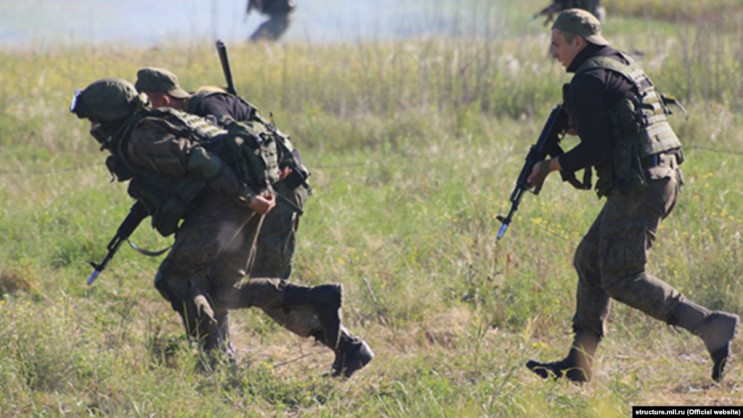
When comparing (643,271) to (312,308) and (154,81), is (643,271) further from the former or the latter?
(154,81)

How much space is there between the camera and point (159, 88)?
4789mm

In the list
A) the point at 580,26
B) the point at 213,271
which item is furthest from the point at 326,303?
the point at 580,26

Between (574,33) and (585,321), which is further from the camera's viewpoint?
(585,321)

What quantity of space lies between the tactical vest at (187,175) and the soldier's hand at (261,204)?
1.8 inches

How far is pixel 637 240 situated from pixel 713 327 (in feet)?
1.76

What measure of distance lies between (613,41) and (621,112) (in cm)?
1005

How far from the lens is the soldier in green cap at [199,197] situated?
4355 millimetres

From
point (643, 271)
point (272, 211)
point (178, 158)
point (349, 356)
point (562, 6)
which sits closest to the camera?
point (178, 158)

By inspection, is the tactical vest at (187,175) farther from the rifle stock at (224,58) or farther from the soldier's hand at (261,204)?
the rifle stock at (224,58)

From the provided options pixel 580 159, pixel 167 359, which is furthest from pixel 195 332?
pixel 580 159

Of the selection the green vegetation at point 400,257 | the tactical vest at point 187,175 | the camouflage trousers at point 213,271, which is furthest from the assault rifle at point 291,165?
the green vegetation at point 400,257

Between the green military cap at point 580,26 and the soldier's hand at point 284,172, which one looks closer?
the green military cap at point 580,26

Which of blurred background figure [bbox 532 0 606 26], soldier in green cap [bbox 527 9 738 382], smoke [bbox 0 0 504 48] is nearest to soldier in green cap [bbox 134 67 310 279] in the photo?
soldier in green cap [bbox 527 9 738 382]

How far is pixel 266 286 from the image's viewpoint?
480 centimetres
